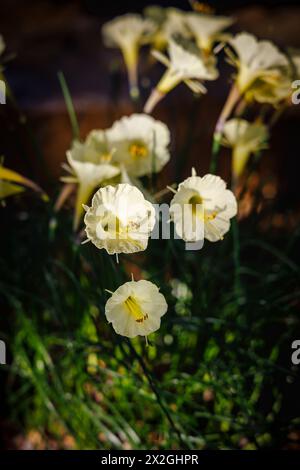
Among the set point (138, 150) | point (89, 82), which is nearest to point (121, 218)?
point (138, 150)

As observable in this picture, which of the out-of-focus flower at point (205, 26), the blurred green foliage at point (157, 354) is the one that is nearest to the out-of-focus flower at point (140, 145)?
the blurred green foliage at point (157, 354)

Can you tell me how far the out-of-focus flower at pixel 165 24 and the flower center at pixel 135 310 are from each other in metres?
0.53

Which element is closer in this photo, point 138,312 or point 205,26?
point 138,312

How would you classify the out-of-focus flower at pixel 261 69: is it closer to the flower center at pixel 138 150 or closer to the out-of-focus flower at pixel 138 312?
the flower center at pixel 138 150

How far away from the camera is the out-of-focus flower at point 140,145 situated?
29.0 inches

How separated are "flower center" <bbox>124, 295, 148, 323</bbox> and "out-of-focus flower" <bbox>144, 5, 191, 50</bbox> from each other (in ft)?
1.75

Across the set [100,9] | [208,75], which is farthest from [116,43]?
[100,9]

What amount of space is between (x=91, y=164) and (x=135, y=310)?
0.75ft

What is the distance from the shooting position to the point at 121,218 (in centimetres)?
51

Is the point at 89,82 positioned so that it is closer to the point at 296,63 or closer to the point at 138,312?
the point at 296,63

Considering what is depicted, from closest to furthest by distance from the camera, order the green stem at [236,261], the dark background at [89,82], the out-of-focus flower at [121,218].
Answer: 1. the out-of-focus flower at [121,218]
2. the green stem at [236,261]
3. the dark background at [89,82]

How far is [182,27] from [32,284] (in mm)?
516

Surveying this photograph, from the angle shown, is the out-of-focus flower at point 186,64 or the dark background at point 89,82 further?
the dark background at point 89,82

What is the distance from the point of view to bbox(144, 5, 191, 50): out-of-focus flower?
0.90 m
